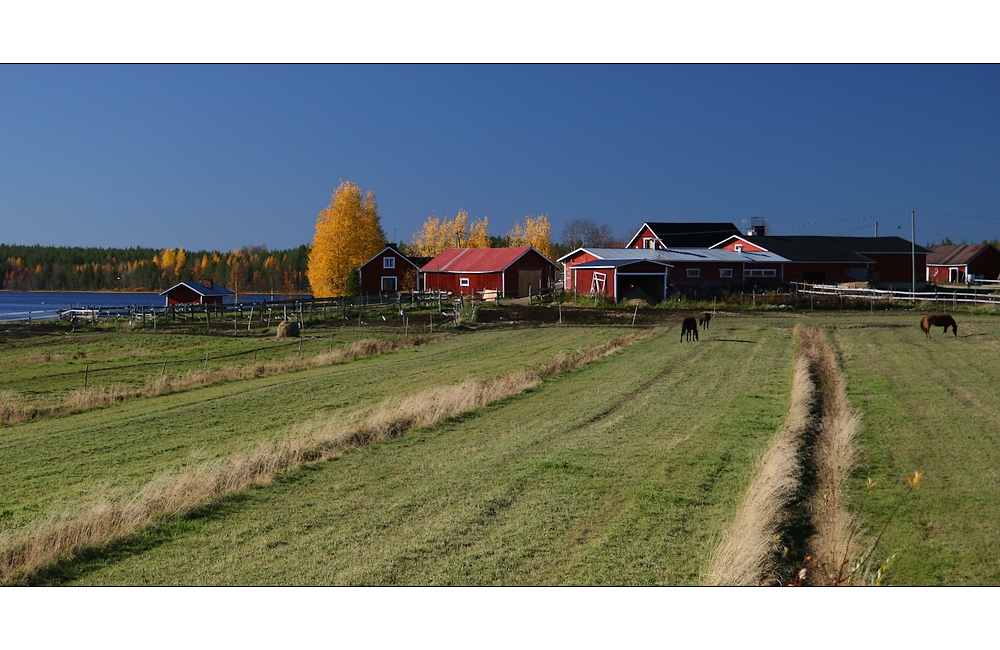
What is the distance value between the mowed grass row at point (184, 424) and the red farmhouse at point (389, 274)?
145 feet

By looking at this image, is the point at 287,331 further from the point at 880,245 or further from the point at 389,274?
the point at 880,245

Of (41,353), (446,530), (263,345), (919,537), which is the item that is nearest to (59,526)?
(446,530)

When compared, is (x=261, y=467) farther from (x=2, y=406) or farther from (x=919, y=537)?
(x=2, y=406)


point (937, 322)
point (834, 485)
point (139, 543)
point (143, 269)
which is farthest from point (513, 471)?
point (143, 269)

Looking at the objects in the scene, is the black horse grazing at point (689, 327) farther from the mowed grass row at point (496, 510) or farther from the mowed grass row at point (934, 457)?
the mowed grass row at point (496, 510)

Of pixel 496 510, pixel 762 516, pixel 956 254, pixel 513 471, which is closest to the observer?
pixel 762 516

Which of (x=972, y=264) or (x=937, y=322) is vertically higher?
(x=972, y=264)

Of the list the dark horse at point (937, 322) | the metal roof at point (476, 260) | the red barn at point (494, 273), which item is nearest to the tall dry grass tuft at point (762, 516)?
the dark horse at point (937, 322)

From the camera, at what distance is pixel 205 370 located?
28297 mm

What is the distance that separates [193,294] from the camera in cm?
6512

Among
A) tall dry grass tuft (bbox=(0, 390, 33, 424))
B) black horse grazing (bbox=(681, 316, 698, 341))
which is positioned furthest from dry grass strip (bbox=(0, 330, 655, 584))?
black horse grazing (bbox=(681, 316, 698, 341))

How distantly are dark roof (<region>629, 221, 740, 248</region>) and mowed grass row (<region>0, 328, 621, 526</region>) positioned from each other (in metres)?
51.5

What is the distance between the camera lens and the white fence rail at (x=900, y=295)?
4881cm

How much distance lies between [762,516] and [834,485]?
226 centimetres
